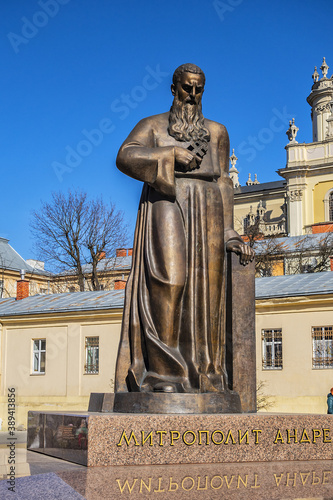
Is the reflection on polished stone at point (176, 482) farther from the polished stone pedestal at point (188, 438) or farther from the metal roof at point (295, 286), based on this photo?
the metal roof at point (295, 286)

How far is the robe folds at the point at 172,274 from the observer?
19.3 ft

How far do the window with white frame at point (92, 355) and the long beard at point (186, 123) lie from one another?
22.3m

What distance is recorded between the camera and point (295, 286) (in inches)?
1008

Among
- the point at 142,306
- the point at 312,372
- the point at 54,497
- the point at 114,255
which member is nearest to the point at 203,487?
the point at 54,497

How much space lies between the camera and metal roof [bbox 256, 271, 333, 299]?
24.5 m

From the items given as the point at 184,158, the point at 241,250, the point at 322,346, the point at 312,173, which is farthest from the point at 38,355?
the point at 312,173

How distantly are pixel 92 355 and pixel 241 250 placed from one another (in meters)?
22.5

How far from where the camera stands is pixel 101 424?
15.8 feet

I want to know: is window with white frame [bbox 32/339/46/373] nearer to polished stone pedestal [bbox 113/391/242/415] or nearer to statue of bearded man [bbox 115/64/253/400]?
statue of bearded man [bbox 115/64/253/400]

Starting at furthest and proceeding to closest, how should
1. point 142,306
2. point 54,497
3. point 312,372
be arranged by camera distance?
point 312,372, point 142,306, point 54,497

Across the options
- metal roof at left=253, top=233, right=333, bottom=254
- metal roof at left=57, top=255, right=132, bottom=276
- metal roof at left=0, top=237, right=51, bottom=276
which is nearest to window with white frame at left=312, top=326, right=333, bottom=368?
metal roof at left=253, top=233, right=333, bottom=254

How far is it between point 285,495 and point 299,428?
4.26ft

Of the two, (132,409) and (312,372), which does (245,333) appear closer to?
(132,409)

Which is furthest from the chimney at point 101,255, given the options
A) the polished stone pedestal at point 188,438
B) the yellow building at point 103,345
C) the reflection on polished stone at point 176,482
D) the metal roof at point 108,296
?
the reflection on polished stone at point 176,482
